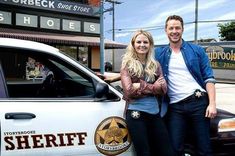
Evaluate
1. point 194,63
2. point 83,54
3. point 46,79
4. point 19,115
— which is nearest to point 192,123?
point 194,63

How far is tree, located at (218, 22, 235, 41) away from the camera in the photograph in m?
Result: 56.6

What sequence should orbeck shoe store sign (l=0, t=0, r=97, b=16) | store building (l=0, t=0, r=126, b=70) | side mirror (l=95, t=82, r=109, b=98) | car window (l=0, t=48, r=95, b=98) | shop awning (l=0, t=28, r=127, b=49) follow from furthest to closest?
orbeck shoe store sign (l=0, t=0, r=97, b=16)
store building (l=0, t=0, r=126, b=70)
shop awning (l=0, t=28, r=127, b=49)
car window (l=0, t=48, r=95, b=98)
side mirror (l=95, t=82, r=109, b=98)

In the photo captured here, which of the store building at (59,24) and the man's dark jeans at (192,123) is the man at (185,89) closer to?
the man's dark jeans at (192,123)

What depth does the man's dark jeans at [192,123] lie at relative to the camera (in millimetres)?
3984

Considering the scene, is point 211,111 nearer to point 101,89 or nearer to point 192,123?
point 192,123

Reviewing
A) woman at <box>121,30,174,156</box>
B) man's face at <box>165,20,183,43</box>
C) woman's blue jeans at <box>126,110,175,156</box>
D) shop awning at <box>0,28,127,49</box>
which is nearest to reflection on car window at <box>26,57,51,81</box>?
woman at <box>121,30,174,156</box>

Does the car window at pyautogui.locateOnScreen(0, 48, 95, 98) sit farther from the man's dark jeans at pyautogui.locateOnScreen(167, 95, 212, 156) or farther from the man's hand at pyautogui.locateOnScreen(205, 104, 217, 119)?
the man's hand at pyautogui.locateOnScreen(205, 104, 217, 119)

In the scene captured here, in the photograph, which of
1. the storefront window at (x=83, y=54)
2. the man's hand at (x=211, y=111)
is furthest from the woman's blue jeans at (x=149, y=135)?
the storefront window at (x=83, y=54)

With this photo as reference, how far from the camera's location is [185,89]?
159 inches

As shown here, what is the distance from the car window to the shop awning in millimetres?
18947

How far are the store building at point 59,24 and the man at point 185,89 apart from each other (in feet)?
65.3

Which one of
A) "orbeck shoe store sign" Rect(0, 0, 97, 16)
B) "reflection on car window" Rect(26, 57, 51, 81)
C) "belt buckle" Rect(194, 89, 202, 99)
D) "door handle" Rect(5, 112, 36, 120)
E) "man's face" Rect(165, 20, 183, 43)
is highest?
"orbeck shoe store sign" Rect(0, 0, 97, 16)

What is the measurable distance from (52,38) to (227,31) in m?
37.6

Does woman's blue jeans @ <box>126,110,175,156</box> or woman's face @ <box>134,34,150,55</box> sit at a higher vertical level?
woman's face @ <box>134,34,150,55</box>
